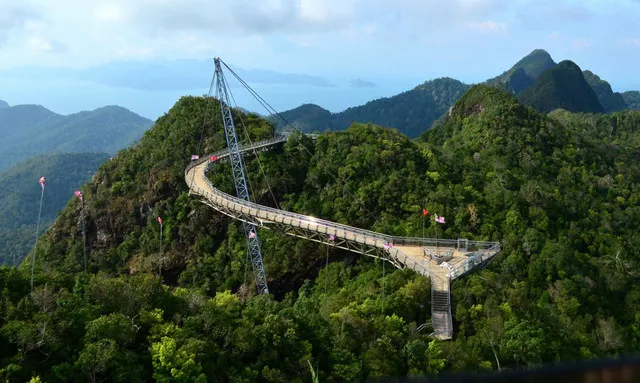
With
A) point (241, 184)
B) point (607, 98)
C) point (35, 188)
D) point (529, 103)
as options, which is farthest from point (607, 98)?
point (35, 188)

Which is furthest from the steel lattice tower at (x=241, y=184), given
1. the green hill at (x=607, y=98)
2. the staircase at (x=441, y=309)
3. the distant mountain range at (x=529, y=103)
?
the green hill at (x=607, y=98)

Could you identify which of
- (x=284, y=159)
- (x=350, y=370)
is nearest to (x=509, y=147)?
(x=284, y=159)

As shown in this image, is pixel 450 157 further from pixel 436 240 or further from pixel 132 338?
pixel 132 338

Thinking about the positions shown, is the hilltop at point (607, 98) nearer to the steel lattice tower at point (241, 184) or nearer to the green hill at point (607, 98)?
the green hill at point (607, 98)

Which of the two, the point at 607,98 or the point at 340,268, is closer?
the point at 340,268

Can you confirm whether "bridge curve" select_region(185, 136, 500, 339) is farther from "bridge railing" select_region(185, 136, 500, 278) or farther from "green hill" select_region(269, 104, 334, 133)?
"green hill" select_region(269, 104, 334, 133)

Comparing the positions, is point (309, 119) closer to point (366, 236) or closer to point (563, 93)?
point (563, 93)
